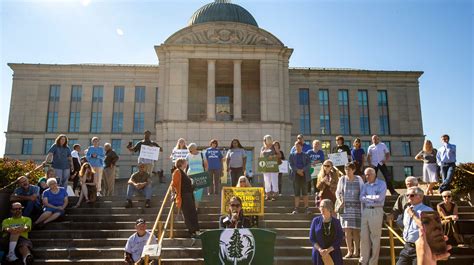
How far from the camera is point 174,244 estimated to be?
948 centimetres

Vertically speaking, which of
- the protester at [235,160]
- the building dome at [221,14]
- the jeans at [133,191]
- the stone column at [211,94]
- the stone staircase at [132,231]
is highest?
the building dome at [221,14]

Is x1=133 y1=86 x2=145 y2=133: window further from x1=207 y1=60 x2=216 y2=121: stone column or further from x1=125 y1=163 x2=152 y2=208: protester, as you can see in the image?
x1=125 y1=163 x2=152 y2=208: protester

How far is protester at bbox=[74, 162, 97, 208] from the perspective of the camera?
1198 centimetres

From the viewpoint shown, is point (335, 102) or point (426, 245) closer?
point (426, 245)

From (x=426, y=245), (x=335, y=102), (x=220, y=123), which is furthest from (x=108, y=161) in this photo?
(x=335, y=102)

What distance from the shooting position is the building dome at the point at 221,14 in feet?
138

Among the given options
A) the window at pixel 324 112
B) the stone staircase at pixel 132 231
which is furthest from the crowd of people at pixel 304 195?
the window at pixel 324 112

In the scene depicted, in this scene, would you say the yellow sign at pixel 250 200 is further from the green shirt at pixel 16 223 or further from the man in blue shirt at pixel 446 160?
the man in blue shirt at pixel 446 160

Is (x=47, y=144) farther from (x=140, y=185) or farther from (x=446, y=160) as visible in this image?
Result: (x=446, y=160)

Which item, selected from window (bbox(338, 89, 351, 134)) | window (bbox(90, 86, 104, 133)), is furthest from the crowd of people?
window (bbox(338, 89, 351, 134))

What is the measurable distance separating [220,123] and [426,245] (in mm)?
26418

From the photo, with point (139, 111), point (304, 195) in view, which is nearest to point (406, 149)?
point (139, 111)

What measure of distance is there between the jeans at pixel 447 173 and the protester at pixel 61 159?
1249 centimetres

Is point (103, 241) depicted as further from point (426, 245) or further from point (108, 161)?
point (426, 245)
